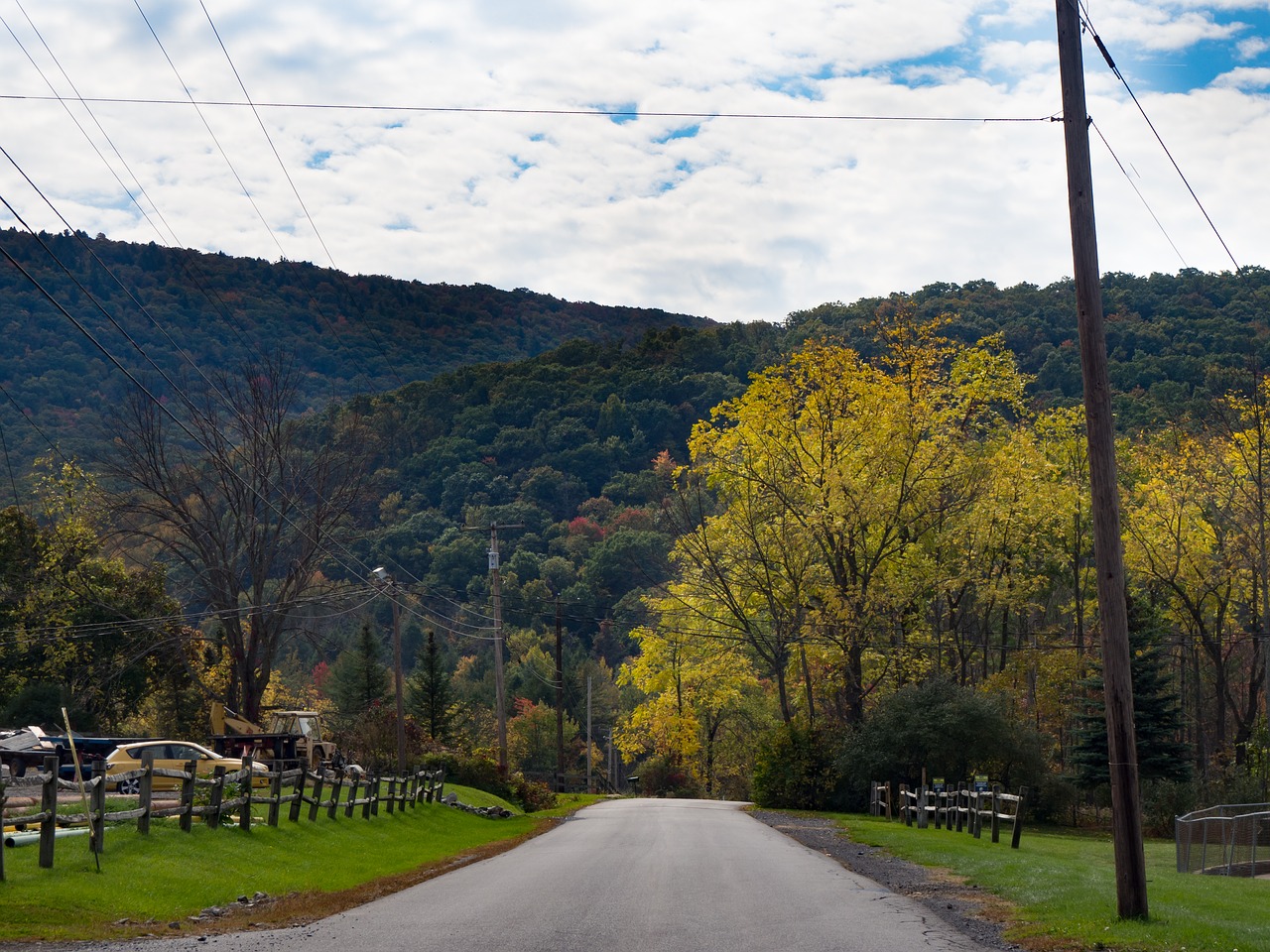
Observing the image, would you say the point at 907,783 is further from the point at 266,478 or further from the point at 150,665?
the point at 150,665

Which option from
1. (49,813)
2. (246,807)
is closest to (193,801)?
(246,807)

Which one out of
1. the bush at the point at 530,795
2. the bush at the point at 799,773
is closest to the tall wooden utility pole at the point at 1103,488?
the bush at the point at 799,773

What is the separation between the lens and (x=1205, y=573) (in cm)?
4844

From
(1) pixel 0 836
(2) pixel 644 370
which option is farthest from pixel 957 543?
(2) pixel 644 370

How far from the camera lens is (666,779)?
85.3 m

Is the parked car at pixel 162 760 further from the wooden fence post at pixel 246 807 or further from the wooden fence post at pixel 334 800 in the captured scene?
the wooden fence post at pixel 246 807

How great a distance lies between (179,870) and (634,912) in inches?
250

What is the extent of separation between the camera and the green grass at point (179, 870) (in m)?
13.2

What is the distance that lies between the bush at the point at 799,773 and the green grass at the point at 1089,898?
15.7 meters

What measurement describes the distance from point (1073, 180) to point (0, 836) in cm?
1435

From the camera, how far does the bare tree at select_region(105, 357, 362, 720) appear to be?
49969 millimetres

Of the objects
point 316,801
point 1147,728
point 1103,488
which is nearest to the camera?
point 1103,488

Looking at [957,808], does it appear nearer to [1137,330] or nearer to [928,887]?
[928,887]

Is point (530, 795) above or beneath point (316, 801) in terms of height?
beneath
